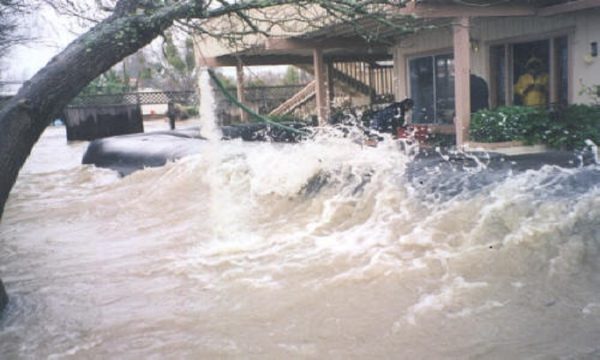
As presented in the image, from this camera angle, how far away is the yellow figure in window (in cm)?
1155

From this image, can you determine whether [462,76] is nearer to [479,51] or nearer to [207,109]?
[479,51]

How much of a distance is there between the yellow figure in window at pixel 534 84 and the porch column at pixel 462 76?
2.34m

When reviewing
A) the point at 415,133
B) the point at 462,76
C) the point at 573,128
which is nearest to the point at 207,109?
the point at 415,133

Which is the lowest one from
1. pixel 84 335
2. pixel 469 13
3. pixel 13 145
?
pixel 84 335

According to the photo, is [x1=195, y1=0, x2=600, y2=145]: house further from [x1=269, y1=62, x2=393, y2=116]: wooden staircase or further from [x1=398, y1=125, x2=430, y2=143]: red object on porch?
[x1=269, y1=62, x2=393, y2=116]: wooden staircase

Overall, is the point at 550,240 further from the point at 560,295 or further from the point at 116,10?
the point at 116,10

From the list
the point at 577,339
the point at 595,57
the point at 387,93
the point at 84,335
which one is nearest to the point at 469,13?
the point at 595,57

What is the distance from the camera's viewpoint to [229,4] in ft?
16.1

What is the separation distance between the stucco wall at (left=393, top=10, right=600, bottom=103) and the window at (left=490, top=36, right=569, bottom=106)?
8.1 inches

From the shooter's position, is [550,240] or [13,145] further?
[550,240]

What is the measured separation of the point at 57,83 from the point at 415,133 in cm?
869

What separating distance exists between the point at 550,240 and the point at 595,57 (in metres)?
6.05

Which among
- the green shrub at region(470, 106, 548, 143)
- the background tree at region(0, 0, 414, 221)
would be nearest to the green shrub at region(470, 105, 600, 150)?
the green shrub at region(470, 106, 548, 143)

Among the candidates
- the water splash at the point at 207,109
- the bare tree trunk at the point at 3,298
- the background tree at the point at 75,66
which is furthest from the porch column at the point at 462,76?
the bare tree trunk at the point at 3,298
